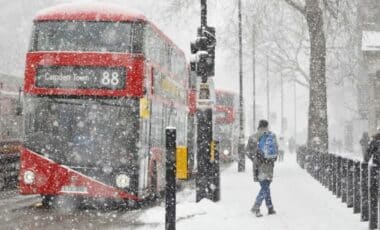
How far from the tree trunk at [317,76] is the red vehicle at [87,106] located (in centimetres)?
1376

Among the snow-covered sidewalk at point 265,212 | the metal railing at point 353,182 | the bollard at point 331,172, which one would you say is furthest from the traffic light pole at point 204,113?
the bollard at point 331,172

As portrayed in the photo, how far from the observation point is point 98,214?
1511 centimetres

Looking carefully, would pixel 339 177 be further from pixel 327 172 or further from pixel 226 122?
pixel 226 122

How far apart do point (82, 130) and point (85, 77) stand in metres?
1.03

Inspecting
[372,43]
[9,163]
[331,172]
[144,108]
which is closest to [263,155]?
[144,108]

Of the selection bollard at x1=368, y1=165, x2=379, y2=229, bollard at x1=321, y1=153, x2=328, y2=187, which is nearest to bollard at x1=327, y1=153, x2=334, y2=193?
bollard at x1=321, y1=153, x2=328, y2=187

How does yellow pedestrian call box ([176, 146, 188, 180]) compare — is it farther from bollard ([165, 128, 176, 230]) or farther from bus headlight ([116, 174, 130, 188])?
bus headlight ([116, 174, 130, 188])

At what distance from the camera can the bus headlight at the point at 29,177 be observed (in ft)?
49.3

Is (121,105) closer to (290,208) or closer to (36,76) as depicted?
(36,76)

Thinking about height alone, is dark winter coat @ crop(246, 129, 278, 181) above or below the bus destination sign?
below

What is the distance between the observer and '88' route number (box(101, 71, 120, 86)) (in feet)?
48.6

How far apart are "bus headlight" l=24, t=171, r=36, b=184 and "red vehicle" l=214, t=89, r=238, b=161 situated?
2225cm

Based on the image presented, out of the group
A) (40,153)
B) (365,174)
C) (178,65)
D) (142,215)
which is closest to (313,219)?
(365,174)

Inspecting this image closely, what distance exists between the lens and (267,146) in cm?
1389
